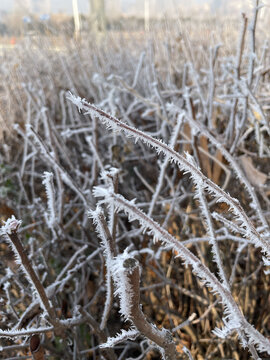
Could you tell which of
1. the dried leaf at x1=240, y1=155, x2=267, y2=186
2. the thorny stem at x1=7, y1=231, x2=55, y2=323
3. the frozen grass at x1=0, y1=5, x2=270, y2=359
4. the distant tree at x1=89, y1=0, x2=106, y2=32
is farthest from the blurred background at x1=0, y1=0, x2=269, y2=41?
the thorny stem at x1=7, y1=231, x2=55, y2=323

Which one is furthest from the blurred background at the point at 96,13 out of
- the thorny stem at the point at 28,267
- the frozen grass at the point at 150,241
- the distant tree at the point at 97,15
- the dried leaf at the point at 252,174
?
the thorny stem at the point at 28,267

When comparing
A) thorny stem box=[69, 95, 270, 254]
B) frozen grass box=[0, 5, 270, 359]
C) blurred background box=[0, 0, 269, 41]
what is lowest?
frozen grass box=[0, 5, 270, 359]

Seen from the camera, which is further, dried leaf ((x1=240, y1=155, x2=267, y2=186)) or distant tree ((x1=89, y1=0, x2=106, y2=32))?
distant tree ((x1=89, y1=0, x2=106, y2=32))

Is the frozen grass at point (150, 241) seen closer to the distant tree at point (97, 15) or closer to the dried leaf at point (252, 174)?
the dried leaf at point (252, 174)

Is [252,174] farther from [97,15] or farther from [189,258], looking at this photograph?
[97,15]

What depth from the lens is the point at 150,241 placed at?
1.01 m

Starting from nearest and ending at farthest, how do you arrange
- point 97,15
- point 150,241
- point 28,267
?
point 28,267, point 150,241, point 97,15

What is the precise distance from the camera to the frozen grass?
44cm

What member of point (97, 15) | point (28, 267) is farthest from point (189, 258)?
point (97, 15)

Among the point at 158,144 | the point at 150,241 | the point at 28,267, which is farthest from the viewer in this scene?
the point at 150,241

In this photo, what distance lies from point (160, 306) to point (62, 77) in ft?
6.11

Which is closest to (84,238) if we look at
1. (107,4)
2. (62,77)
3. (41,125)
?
(41,125)

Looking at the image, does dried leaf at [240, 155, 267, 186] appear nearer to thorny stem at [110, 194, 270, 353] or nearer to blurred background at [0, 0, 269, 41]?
thorny stem at [110, 194, 270, 353]

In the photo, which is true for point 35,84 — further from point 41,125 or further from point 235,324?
point 235,324
